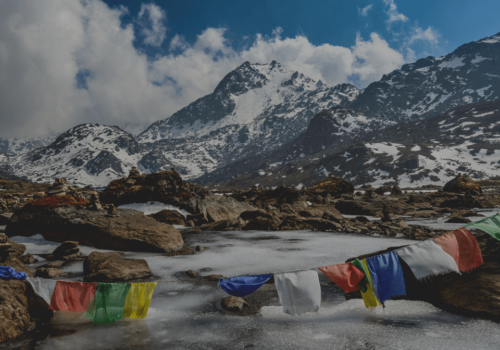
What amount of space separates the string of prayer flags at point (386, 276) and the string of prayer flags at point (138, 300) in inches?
234

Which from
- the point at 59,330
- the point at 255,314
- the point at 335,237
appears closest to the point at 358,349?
the point at 255,314

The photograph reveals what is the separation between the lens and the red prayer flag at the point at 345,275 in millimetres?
7152

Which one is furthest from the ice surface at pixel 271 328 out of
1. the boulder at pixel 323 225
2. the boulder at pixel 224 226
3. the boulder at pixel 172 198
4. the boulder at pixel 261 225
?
the boulder at pixel 172 198

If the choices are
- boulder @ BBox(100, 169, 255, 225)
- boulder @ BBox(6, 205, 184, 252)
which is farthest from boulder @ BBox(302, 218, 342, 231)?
boulder @ BBox(6, 205, 184, 252)

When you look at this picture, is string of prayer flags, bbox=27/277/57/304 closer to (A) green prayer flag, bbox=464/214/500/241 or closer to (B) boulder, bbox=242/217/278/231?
(A) green prayer flag, bbox=464/214/500/241

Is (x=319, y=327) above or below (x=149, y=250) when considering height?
below

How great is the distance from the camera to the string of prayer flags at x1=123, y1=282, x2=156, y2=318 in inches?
287

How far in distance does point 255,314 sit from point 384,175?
660 feet

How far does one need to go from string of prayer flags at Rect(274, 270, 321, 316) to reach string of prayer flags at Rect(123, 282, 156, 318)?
341 centimetres

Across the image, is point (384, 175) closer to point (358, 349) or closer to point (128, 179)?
point (128, 179)

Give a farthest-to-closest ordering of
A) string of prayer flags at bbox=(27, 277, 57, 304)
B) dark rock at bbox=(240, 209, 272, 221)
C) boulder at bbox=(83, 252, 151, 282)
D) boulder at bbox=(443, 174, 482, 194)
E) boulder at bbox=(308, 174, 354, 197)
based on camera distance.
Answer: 1. boulder at bbox=(443, 174, 482, 194)
2. boulder at bbox=(308, 174, 354, 197)
3. dark rock at bbox=(240, 209, 272, 221)
4. boulder at bbox=(83, 252, 151, 282)
5. string of prayer flags at bbox=(27, 277, 57, 304)

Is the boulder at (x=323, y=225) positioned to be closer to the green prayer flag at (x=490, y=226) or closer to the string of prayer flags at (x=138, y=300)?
the green prayer flag at (x=490, y=226)

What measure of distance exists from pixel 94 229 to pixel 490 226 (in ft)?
61.3

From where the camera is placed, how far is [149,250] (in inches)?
637
